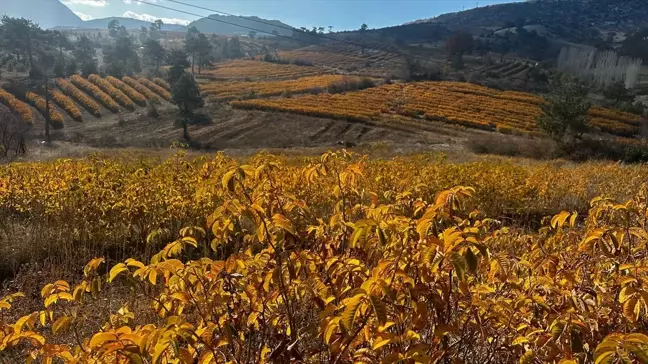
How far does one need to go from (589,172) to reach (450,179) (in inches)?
229

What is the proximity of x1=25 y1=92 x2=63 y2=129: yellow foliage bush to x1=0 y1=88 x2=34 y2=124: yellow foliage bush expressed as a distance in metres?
0.98

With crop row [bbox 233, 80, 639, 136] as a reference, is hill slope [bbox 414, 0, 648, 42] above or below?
above

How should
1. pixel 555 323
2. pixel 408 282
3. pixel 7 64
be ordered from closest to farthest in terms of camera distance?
pixel 555 323, pixel 408 282, pixel 7 64

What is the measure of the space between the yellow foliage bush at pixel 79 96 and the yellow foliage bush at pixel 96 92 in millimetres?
750

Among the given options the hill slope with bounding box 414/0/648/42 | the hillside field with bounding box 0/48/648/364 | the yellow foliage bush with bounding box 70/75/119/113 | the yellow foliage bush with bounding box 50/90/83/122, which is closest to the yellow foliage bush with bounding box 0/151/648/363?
the hillside field with bounding box 0/48/648/364

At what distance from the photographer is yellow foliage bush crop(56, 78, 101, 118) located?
39.7m

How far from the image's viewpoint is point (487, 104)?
4806 centimetres

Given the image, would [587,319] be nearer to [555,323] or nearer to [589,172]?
[555,323]

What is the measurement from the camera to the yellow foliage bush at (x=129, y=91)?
4466 cm

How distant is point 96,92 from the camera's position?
44.3 metres

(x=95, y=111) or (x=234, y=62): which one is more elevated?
(x=234, y=62)

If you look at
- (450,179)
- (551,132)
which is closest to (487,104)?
(551,132)

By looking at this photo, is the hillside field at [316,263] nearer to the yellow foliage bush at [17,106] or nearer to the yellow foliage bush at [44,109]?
the yellow foliage bush at [44,109]

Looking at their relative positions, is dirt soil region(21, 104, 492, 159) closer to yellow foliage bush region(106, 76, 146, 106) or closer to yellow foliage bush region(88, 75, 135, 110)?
yellow foliage bush region(88, 75, 135, 110)
